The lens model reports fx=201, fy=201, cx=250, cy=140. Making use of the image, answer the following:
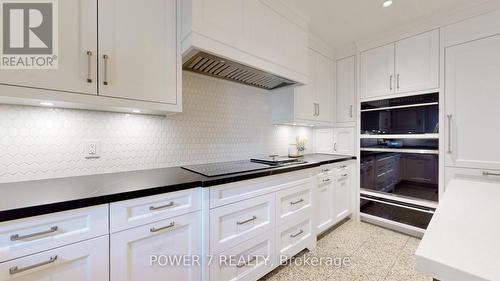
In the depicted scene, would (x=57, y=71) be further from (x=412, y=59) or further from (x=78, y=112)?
(x=412, y=59)

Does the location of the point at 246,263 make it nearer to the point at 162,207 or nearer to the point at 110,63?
the point at 162,207

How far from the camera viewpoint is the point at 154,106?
1.28m

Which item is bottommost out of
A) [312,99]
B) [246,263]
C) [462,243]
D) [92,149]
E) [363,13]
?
[246,263]

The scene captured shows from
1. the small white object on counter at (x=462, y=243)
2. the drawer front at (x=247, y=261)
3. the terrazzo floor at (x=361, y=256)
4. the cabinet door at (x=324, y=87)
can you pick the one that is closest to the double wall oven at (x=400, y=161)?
the terrazzo floor at (x=361, y=256)

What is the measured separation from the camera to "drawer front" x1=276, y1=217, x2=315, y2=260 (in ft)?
5.55

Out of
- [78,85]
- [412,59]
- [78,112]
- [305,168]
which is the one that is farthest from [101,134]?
[412,59]

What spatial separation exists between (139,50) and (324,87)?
2.24 m

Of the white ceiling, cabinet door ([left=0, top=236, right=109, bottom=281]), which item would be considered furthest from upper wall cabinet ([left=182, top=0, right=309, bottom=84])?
cabinet door ([left=0, top=236, right=109, bottom=281])

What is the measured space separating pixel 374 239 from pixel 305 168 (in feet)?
4.11

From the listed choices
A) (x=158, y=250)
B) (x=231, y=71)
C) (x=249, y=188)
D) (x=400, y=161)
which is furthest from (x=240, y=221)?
(x=400, y=161)

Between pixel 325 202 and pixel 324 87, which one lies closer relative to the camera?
pixel 325 202

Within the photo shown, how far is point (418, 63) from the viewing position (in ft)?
7.14

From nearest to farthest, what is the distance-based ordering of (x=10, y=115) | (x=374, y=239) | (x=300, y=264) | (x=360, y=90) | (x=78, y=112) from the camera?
(x=10, y=115), (x=78, y=112), (x=300, y=264), (x=374, y=239), (x=360, y=90)

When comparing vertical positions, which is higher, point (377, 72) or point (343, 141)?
point (377, 72)
